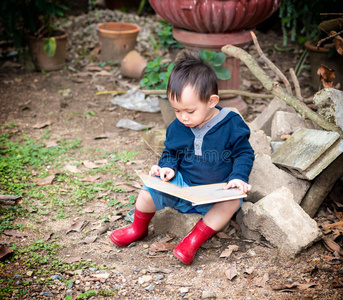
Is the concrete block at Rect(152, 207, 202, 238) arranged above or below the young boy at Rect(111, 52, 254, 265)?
below

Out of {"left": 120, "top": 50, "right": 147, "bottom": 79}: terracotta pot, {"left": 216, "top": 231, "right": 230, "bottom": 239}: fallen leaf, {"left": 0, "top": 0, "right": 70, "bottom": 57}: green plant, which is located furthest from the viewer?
{"left": 120, "top": 50, "right": 147, "bottom": 79}: terracotta pot

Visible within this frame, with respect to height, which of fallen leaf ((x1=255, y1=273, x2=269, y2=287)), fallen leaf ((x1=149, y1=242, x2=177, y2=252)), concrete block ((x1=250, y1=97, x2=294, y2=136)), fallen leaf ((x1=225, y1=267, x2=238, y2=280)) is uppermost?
concrete block ((x1=250, y1=97, x2=294, y2=136))

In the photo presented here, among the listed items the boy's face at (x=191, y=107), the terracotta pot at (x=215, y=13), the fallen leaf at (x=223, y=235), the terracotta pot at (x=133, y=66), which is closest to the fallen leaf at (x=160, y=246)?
the fallen leaf at (x=223, y=235)

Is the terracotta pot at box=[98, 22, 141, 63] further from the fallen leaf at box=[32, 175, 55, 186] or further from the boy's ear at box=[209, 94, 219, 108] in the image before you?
the boy's ear at box=[209, 94, 219, 108]

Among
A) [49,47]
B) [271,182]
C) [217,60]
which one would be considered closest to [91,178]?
[271,182]

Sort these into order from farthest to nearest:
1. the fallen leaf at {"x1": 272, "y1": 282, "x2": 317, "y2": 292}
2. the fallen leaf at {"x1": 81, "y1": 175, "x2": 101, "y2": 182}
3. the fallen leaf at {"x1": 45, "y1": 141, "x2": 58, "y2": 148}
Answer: the fallen leaf at {"x1": 45, "y1": 141, "x2": 58, "y2": 148} → the fallen leaf at {"x1": 81, "y1": 175, "x2": 101, "y2": 182} → the fallen leaf at {"x1": 272, "y1": 282, "x2": 317, "y2": 292}

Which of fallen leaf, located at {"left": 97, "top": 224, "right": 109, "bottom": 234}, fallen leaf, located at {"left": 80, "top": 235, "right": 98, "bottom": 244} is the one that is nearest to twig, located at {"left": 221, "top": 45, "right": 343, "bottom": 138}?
fallen leaf, located at {"left": 97, "top": 224, "right": 109, "bottom": 234}

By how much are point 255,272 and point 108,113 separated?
282cm

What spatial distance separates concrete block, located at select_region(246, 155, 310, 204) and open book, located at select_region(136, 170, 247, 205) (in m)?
0.42

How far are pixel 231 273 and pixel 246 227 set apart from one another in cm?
40

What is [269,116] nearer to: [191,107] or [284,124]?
[284,124]

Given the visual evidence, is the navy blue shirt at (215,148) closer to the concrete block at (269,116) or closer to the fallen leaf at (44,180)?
the concrete block at (269,116)

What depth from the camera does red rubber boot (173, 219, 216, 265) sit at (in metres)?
2.30

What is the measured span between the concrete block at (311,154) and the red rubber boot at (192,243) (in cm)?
74
